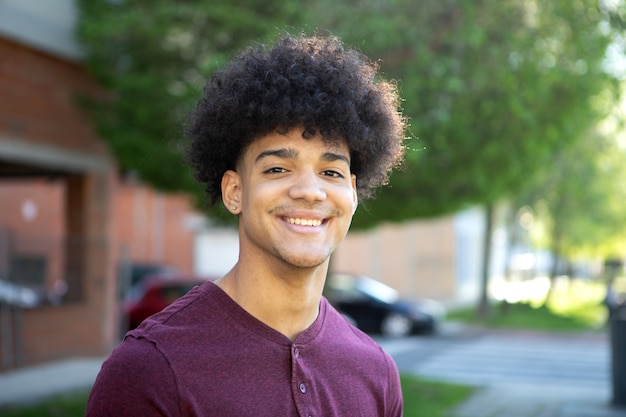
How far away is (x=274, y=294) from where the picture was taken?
2.25 meters

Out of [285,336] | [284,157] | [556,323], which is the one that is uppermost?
[284,157]

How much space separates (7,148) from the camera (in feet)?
33.8

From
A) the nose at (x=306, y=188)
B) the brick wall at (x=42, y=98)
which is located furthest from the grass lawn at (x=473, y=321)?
the nose at (x=306, y=188)

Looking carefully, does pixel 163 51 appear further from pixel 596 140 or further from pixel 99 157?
pixel 596 140

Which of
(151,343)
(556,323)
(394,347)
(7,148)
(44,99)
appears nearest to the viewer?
(151,343)

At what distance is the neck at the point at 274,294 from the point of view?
2.24 metres

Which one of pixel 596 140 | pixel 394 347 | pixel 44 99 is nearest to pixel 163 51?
pixel 44 99

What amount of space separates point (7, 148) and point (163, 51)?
2513mm

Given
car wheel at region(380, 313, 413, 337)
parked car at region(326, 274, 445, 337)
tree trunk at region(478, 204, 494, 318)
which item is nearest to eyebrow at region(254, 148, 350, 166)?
parked car at region(326, 274, 445, 337)

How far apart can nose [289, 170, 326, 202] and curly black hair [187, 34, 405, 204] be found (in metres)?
0.13

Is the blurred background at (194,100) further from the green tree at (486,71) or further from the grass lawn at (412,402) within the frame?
the grass lawn at (412,402)

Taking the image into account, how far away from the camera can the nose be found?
7.13 feet

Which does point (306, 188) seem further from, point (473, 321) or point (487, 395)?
point (473, 321)

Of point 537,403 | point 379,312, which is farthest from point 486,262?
point 537,403
